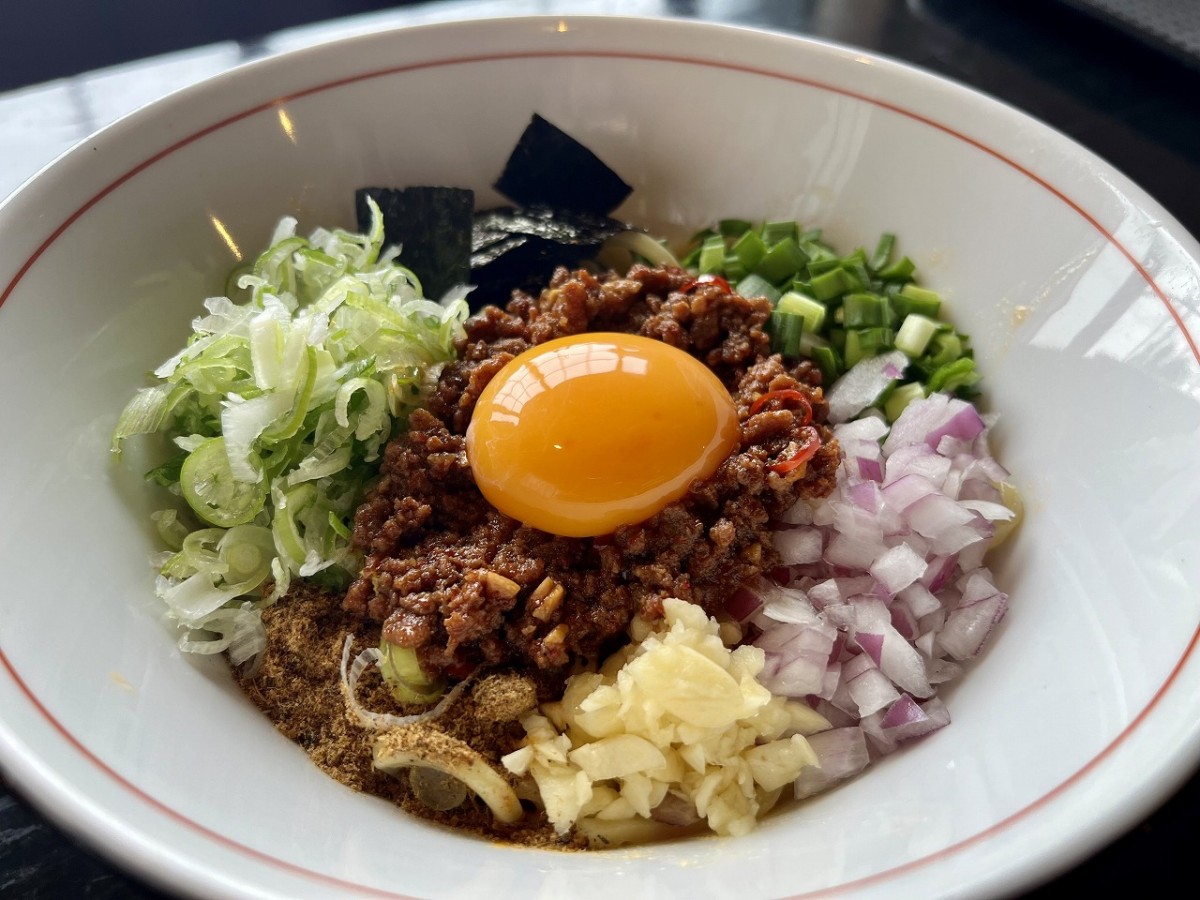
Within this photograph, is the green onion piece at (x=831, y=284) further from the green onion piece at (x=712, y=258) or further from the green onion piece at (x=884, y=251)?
the green onion piece at (x=712, y=258)

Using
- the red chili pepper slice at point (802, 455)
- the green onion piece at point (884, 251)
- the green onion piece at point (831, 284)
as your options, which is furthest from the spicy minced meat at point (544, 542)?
the green onion piece at point (884, 251)

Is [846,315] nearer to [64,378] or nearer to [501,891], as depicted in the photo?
[501,891]

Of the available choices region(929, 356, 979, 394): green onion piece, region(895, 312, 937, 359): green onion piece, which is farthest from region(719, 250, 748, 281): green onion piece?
region(929, 356, 979, 394): green onion piece

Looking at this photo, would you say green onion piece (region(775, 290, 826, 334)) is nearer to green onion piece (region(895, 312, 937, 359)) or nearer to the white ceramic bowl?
green onion piece (region(895, 312, 937, 359))

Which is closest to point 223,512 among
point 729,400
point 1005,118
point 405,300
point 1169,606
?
point 405,300

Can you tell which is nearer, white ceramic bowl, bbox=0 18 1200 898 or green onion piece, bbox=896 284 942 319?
white ceramic bowl, bbox=0 18 1200 898
